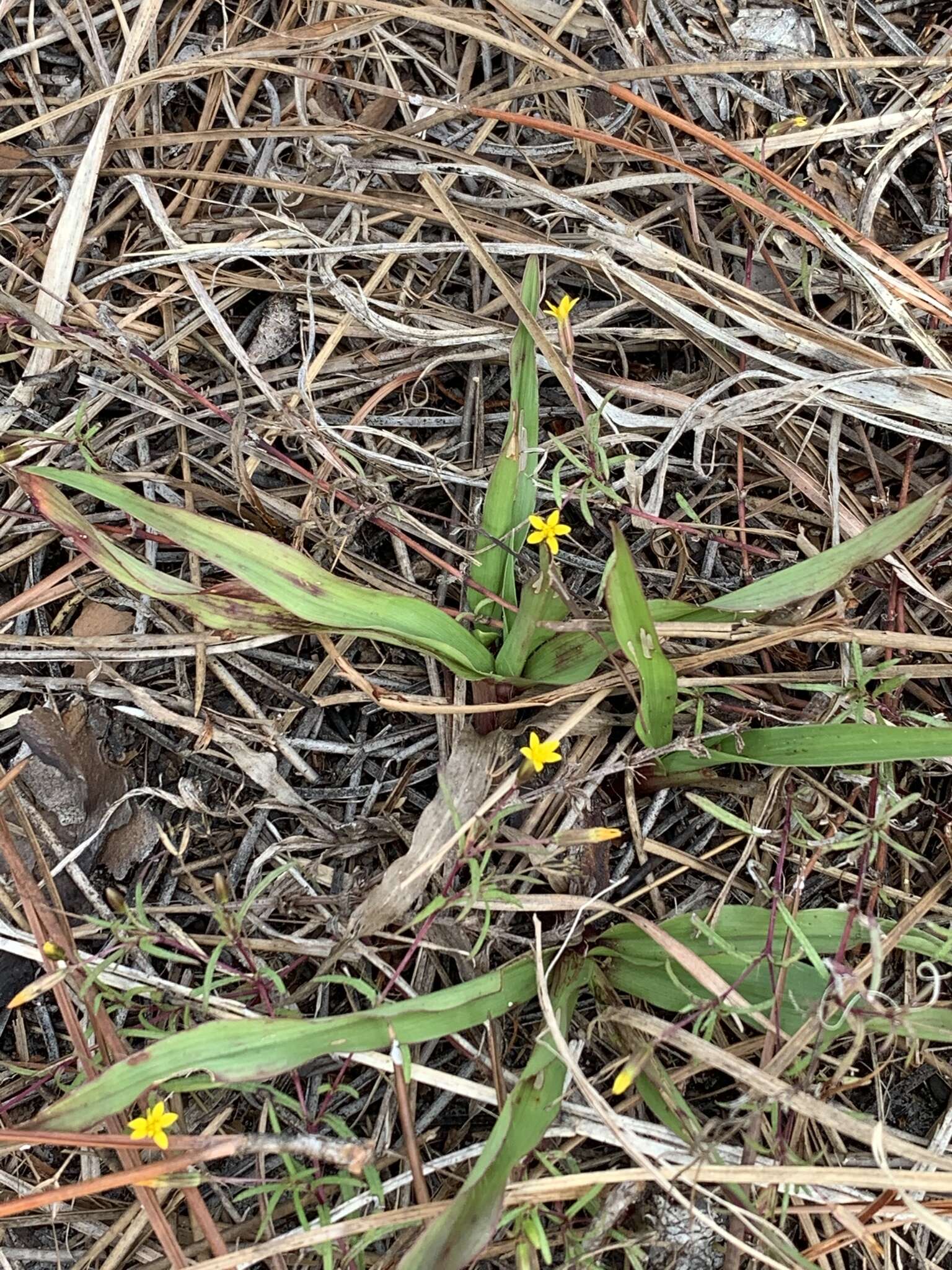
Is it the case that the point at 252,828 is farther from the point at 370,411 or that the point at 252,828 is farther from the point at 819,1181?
the point at 819,1181

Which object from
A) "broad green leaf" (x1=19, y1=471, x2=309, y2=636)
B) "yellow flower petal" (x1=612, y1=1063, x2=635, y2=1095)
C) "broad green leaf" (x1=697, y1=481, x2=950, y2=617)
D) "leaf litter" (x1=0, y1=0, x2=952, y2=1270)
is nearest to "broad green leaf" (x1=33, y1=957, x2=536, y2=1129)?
"leaf litter" (x1=0, y1=0, x2=952, y2=1270)

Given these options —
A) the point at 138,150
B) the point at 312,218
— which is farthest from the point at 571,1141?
the point at 138,150

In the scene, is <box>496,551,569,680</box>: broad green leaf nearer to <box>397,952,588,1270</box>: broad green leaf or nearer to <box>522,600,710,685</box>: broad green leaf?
<box>522,600,710,685</box>: broad green leaf

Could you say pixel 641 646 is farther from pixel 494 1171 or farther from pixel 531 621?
pixel 494 1171

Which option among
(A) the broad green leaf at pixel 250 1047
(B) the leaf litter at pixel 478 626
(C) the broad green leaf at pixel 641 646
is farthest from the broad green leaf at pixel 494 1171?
(C) the broad green leaf at pixel 641 646

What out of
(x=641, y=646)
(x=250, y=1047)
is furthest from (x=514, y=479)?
(x=250, y=1047)

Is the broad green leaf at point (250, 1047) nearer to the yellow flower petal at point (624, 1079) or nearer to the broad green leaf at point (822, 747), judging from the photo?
the yellow flower petal at point (624, 1079)
